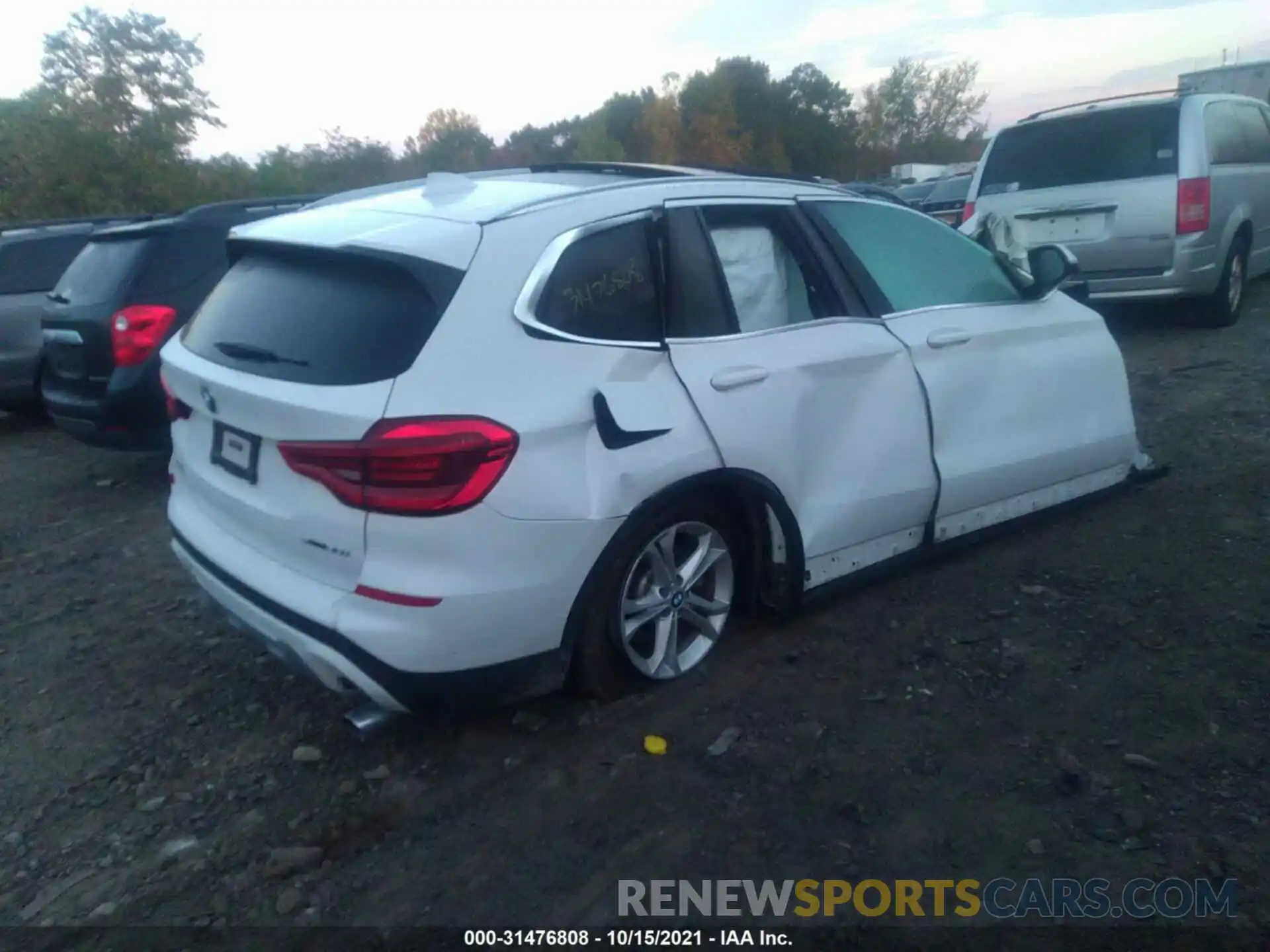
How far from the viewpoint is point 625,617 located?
137 inches

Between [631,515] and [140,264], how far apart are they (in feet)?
14.5

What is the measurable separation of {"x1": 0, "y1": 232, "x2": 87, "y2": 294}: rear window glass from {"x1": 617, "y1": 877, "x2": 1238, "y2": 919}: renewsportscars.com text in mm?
7895

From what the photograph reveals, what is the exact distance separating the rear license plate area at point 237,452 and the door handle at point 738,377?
1451 millimetres

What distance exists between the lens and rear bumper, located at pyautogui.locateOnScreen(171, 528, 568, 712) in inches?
119

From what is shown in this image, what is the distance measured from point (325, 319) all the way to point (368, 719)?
121 centimetres

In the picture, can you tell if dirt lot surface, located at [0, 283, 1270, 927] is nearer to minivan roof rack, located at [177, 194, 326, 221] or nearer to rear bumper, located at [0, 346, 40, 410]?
minivan roof rack, located at [177, 194, 326, 221]

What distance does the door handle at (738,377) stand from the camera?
3.52m

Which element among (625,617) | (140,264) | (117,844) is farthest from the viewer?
(140,264)

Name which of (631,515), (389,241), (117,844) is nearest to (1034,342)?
(631,515)

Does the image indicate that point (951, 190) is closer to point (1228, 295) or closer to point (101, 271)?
point (1228, 295)

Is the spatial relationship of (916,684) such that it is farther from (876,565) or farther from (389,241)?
(389,241)

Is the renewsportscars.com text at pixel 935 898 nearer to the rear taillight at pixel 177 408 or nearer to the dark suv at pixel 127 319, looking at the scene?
the rear taillight at pixel 177 408

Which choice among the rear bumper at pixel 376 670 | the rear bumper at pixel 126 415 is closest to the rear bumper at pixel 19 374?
the rear bumper at pixel 126 415

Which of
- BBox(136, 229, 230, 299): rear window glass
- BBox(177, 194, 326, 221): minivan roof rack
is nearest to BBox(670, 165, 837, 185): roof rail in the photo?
BBox(177, 194, 326, 221): minivan roof rack
